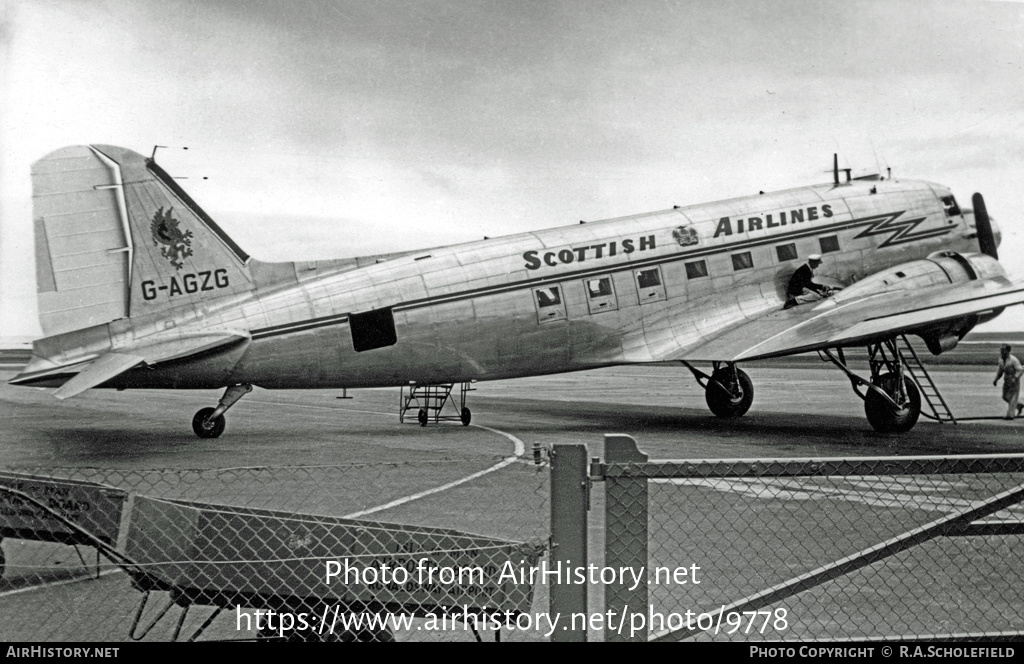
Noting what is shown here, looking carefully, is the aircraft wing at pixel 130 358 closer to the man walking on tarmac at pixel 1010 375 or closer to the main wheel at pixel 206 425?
the main wheel at pixel 206 425

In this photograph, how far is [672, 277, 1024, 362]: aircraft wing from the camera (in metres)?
15.7

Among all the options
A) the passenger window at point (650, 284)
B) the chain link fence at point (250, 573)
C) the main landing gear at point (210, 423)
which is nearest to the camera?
the chain link fence at point (250, 573)

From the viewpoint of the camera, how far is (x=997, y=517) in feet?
27.8

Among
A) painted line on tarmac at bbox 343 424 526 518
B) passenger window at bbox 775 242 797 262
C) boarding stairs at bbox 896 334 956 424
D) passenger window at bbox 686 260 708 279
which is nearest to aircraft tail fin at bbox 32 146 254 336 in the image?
painted line on tarmac at bbox 343 424 526 518

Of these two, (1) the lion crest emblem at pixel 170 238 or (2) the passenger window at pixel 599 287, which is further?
(2) the passenger window at pixel 599 287

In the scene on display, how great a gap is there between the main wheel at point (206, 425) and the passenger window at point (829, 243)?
41.2 ft

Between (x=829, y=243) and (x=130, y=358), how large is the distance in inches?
545

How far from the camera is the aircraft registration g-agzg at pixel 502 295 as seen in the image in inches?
580

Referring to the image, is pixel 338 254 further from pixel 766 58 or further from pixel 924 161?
pixel 924 161

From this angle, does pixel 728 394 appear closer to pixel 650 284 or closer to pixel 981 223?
pixel 650 284

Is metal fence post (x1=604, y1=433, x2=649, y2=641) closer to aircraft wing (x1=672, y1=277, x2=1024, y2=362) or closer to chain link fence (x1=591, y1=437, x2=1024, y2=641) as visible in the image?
chain link fence (x1=591, y1=437, x2=1024, y2=641)

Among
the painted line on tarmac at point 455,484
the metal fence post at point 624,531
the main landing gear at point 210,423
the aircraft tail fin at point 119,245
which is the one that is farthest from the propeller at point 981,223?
the metal fence post at point 624,531

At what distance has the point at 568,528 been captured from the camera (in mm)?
4031
